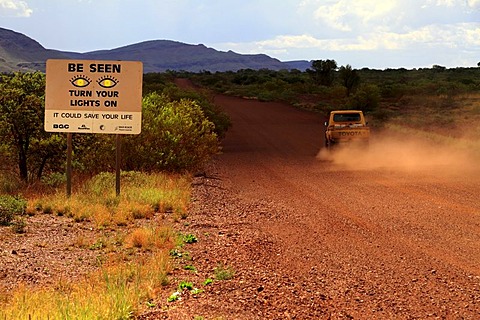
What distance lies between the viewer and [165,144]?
54.3ft

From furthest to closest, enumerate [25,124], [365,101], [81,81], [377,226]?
[365,101]
[25,124]
[81,81]
[377,226]

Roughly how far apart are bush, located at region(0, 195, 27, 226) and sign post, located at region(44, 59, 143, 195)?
84.6 inches

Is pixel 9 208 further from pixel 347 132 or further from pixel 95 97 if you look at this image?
pixel 347 132

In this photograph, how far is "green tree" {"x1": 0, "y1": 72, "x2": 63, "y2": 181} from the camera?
577 inches

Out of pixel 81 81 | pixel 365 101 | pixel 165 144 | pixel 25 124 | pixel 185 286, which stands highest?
pixel 81 81

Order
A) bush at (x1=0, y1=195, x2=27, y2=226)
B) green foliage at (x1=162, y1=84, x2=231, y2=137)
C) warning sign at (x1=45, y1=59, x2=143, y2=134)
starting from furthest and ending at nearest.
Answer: green foliage at (x1=162, y1=84, x2=231, y2=137), warning sign at (x1=45, y1=59, x2=143, y2=134), bush at (x1=0, y1=195, x2=27, y2=226)

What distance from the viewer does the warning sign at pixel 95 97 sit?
12773 millimetres

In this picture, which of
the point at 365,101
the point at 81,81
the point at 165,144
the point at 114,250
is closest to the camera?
the point at 114,250

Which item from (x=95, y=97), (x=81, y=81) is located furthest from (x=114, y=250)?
(x=81, y=81)

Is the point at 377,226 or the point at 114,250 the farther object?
the point at 377,226

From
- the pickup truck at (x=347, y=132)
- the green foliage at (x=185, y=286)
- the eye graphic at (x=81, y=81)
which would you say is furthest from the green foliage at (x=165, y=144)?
the green foliage at (x=185, y=286)

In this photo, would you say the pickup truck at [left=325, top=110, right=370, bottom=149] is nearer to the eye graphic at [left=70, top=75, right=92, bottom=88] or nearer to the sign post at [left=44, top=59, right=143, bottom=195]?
the sign post at [left=44, top=59, right=143, bottom=195]

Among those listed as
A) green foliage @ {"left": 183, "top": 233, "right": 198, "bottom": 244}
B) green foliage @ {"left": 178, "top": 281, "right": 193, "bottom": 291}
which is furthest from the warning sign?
green foliage @ {"left": 178, "top": 281, "right": 193, "bottom": 291}

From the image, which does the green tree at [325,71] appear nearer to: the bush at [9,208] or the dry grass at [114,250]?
the dry grass at [114,250]
